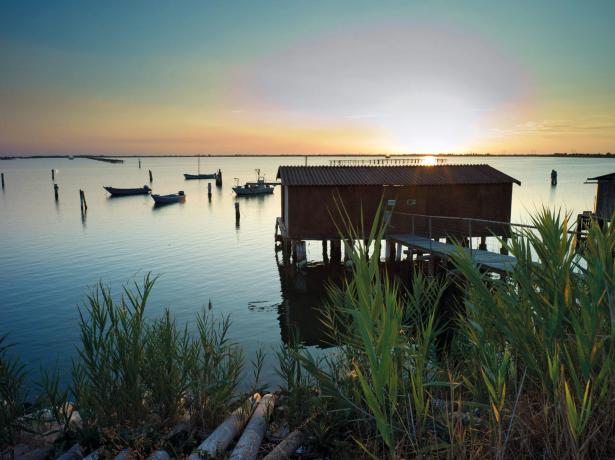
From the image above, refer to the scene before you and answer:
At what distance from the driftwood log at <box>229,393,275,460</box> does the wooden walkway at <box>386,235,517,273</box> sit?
286 inches

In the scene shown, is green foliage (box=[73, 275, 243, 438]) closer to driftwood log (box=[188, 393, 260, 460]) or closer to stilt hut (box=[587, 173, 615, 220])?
driftwood log (box=[188, 393, 260, 460])

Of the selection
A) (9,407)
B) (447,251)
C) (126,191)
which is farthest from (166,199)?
(9,407)

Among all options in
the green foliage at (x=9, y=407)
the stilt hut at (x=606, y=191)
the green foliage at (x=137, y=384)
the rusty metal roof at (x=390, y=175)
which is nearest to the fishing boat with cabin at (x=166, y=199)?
the rusty metal roof at (x=390, y=175)

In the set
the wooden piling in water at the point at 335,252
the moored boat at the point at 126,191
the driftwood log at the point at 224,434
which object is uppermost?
the driftwood log at the point at 224,434

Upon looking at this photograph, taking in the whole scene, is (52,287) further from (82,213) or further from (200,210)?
(200,210)

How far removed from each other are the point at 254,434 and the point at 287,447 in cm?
58

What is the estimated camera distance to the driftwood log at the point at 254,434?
515 centimetres

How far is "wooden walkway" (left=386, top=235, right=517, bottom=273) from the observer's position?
14938mm

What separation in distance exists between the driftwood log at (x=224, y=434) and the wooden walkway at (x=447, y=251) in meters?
7.59

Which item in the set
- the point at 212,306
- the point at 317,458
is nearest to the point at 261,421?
the point at 317,458

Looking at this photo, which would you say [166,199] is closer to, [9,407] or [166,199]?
[166,199]

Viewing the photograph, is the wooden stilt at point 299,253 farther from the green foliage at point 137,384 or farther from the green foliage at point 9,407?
the green foliage at point 9,407

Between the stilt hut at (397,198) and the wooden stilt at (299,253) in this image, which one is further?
the wooden stilt at (299,253)

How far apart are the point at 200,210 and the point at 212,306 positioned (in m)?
39.1
